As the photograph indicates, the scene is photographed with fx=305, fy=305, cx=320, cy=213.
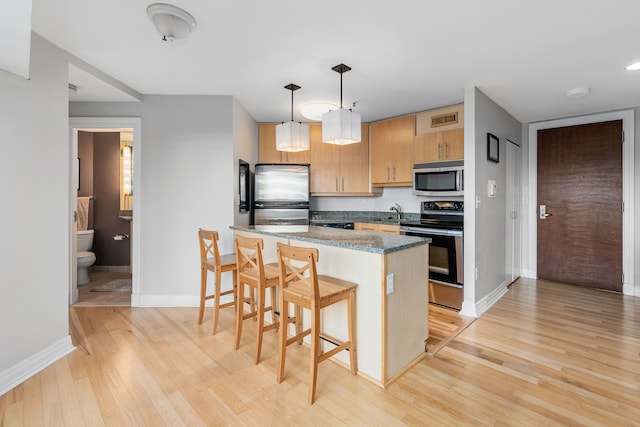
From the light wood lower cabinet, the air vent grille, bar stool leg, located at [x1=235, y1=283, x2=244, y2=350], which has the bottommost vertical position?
bar stool leg, located at [x1=235, y1=283, x2=244, y2=350]

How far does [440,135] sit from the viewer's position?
368 centimetres

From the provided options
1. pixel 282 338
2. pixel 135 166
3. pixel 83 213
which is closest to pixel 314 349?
pixel 282 338

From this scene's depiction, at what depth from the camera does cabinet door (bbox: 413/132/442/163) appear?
3689mm

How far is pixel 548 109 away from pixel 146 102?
479 cm

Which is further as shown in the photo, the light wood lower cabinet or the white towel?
the white towel

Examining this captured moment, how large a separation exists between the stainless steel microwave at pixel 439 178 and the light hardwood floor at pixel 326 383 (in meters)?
1.51

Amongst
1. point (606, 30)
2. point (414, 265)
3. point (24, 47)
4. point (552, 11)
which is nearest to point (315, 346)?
point (414, 265)

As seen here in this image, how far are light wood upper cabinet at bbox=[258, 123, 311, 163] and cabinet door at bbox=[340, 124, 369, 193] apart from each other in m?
0.76

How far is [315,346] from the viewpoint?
1785mm

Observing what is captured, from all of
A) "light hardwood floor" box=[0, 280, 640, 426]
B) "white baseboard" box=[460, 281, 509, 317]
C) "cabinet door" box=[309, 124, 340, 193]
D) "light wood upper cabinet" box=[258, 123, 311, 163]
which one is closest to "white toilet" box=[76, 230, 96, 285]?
"light hardwood floor" box=[0, 280, 640, 426]

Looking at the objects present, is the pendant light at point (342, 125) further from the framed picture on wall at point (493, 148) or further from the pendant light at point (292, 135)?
the framed picture on wall at point (493, 148)

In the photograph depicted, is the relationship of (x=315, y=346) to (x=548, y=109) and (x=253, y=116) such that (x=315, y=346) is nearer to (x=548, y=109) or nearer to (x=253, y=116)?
(x=253, y=116)

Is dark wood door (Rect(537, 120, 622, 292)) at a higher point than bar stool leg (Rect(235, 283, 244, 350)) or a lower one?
higher

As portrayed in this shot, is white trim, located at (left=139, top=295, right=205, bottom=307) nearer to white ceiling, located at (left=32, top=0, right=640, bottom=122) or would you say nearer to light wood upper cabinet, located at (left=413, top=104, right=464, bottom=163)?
white ceiling, located at (left=32, top=0, right=640, bottom=122)
